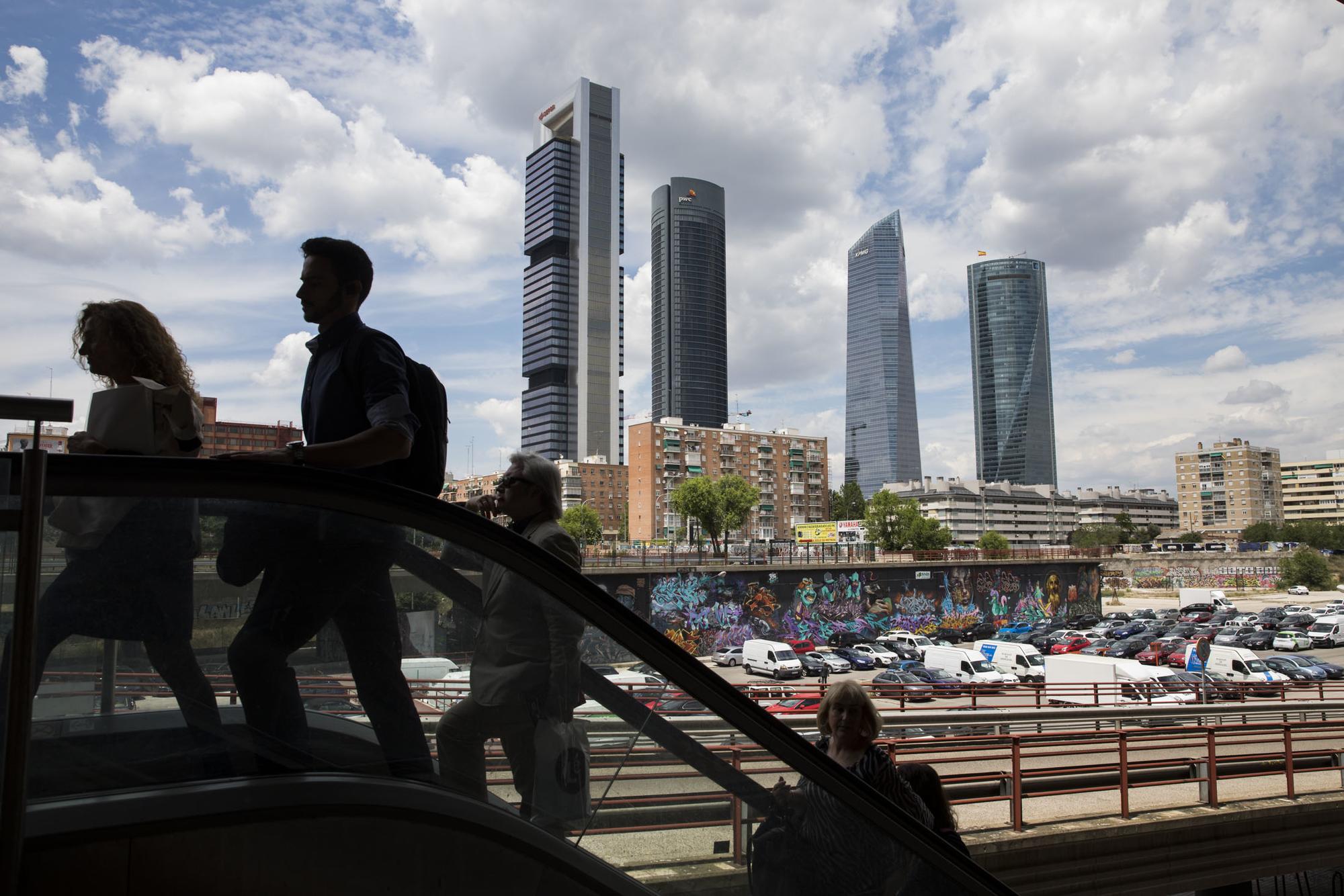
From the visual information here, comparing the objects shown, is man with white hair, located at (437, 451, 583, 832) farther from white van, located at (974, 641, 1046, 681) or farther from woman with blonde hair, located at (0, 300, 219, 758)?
white van, located at (974, 641, 1046, 681)

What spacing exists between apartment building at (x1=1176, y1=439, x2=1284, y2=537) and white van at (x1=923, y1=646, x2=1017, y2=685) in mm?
145427

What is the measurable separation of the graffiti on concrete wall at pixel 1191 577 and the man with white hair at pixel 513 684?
94.3m

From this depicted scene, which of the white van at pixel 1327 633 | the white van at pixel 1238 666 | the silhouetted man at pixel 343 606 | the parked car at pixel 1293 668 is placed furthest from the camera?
the white van at pixel 1327 633

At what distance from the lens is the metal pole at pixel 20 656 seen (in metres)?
1.36

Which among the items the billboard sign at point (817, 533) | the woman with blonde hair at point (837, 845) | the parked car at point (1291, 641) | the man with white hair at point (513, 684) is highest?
the man with white hair at point (513, 684)

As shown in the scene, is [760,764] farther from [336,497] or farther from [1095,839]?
[1095,839]

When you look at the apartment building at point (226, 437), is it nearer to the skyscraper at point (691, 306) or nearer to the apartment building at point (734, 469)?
the apartment building at point (734, 469)

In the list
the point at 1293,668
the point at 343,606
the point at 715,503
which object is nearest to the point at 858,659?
the point at 1293,668

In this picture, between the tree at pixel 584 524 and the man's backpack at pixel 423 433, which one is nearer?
the man's backpack at pixel 423 433

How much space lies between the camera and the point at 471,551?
187cm

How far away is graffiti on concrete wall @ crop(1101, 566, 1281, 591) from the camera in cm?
8462

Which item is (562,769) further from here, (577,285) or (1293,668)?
(577,285)

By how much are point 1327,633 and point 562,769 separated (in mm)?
57155

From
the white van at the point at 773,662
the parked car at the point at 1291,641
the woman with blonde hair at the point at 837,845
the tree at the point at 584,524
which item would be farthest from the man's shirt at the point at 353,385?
the tree at the point at 584,524
